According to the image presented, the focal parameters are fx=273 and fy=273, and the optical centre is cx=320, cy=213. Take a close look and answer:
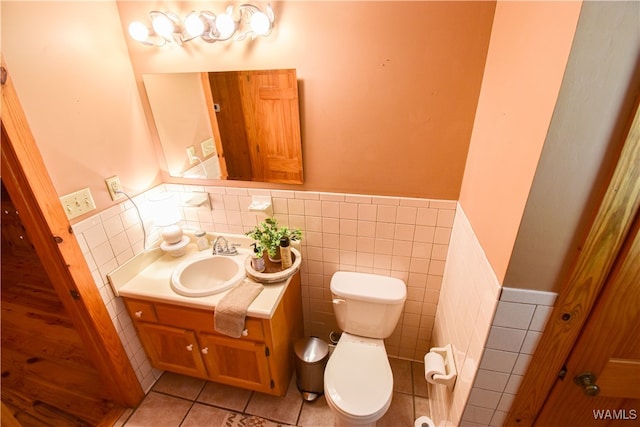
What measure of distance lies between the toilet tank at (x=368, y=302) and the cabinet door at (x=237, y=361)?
0.48 m

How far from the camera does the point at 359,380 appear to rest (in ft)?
4.46

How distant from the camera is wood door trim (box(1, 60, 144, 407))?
101 centimetres

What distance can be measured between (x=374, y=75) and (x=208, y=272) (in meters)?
1.41

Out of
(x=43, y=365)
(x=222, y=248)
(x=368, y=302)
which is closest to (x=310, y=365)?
(x=368, y=302)

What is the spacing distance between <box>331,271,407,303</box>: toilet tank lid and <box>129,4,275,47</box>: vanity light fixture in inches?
51.4

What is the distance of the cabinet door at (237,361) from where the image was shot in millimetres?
1412

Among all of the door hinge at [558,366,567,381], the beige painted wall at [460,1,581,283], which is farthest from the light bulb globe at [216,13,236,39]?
the door hinge at [558,366,567,381]

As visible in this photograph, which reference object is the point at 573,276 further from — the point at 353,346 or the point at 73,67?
the point at 73,67

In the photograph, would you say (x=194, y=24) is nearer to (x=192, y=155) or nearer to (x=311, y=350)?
(x=192, y=155)

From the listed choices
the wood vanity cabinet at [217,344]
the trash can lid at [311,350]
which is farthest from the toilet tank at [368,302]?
the wood vanity cabinet at [217,344]

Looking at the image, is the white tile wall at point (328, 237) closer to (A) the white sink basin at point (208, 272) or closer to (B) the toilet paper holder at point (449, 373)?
(A) the white sink basin at point (208, 272)

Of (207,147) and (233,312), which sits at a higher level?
(207,147)

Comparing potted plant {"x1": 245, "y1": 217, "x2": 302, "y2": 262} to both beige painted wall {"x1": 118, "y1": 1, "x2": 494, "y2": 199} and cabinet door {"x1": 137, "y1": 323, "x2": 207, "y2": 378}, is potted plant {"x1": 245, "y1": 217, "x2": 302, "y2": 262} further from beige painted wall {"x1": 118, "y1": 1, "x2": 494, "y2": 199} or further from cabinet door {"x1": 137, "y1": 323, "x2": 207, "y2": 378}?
cabinet door {"x1": 137, "y1": 323, "x2": 207, "y2": 378}

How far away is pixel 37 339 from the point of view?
207 cm
